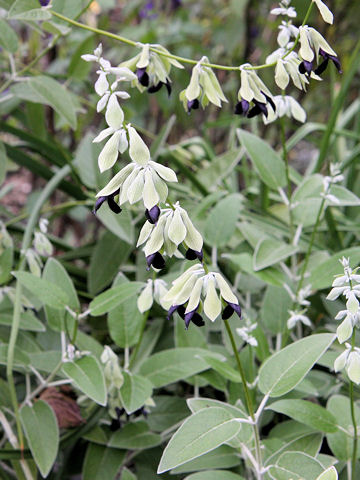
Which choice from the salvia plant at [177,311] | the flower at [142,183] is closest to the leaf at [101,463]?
the salvia plant at [177,311]

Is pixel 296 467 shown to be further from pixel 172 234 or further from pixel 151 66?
pixel 151 66

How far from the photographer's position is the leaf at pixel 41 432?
0.66 metres

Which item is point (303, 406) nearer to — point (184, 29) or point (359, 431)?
point (359, 431)

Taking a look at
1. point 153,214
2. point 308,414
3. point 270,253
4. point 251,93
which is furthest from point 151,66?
point 308,414

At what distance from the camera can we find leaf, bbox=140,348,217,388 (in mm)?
728

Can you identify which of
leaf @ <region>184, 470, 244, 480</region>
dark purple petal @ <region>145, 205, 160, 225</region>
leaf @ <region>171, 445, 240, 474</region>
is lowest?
leaf @ <region>171, 445, 240, 474</region>

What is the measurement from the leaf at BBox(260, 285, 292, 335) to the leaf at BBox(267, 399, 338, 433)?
175 millimetres

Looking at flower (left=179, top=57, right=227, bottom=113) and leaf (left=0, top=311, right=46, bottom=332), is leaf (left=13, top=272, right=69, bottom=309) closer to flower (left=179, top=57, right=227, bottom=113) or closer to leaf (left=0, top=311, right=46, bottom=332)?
leaf (left=0, top=311, right=46, bottom=332)

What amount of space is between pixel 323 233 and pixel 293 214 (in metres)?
0.26

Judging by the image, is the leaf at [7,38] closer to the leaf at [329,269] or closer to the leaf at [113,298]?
the leaf at [113,298]

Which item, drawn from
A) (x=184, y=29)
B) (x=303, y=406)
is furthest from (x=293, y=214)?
(x=184, y=29)

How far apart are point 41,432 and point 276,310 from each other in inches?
14.7

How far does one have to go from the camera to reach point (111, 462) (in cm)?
74

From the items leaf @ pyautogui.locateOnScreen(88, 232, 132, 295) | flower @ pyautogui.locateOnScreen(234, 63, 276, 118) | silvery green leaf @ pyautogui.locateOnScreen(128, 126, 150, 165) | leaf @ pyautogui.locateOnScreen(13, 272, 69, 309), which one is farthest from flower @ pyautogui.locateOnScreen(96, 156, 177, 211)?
leaf @ pyautogui.locateOnScreen(88, 232, 132, 295)
